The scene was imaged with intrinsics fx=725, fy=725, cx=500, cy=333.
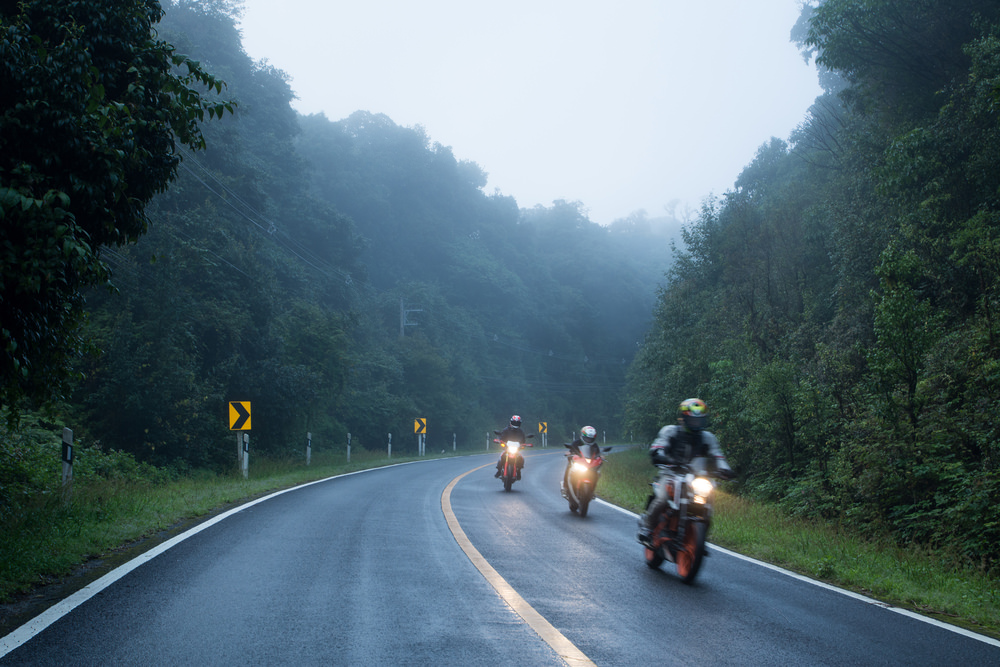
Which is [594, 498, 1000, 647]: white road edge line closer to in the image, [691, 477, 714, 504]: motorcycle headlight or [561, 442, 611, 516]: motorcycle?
[691, 477, 714, 504]: motorcycle headlight

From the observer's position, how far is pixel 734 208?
3356 centimetres

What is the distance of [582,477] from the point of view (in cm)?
1184

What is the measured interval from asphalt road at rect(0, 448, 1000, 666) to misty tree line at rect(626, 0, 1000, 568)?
17.9 ft

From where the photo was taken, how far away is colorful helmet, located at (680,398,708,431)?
23.0 feet

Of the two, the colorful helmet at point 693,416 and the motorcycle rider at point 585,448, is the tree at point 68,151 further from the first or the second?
the motorcycle rider at point 585,448

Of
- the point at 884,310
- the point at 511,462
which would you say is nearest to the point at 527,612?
the point at 884,310

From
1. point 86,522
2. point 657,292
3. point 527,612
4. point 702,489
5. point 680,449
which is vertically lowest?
point 527,612

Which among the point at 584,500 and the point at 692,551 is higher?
the point at 692,551

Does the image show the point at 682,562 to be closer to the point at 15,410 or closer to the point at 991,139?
the point at 15,410

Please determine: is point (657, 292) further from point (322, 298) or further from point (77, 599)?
point (77, 599)

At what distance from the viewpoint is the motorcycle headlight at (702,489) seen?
6.64m

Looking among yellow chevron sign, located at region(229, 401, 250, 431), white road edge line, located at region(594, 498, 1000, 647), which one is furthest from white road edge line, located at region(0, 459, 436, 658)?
yellow chevron sign, located at region(229, 401, 250, 431)

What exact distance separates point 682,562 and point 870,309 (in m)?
16.3

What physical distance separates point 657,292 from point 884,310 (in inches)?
1046
